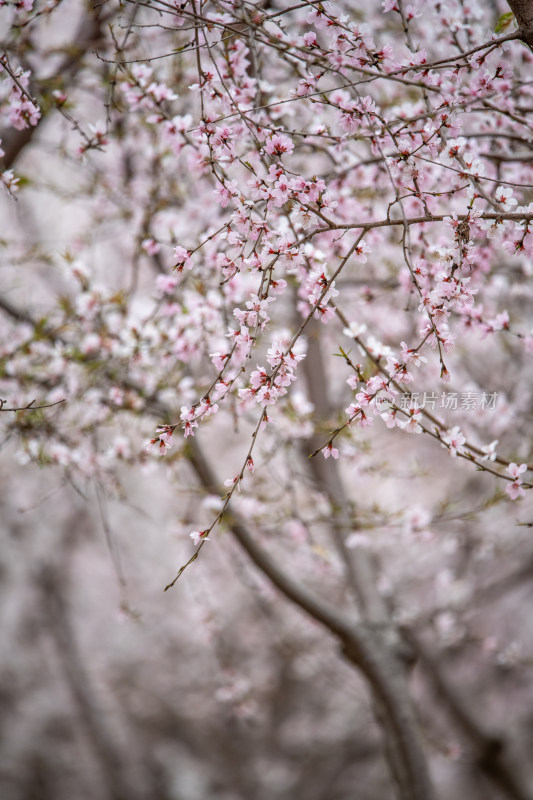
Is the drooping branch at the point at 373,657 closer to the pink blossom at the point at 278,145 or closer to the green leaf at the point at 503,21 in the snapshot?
the pink blossom at the point at 278,145

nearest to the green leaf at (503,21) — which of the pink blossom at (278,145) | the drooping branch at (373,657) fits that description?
the pink blossom at (278,145)

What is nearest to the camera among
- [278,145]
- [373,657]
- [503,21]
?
[278,145]

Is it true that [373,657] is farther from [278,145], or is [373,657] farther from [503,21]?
[503,21]

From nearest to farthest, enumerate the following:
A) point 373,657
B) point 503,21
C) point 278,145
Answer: point 278,145, point 503,21, point 373,657

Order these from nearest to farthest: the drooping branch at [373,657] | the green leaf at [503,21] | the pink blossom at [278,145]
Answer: the pink blossom at [278,145] < the green leaf at [503,21] < the drooping branch at [373,657]

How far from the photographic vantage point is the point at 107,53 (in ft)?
7.36

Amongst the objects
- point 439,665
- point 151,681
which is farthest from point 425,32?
point 151,681

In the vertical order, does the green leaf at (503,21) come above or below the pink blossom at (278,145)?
above

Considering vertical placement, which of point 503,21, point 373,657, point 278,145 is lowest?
point 373,657

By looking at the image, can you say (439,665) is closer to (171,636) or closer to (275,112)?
(171,636)

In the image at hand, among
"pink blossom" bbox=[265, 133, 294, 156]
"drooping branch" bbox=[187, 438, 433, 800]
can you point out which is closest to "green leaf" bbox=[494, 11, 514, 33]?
"pink blossom" bbox=[265, 133, 294, 156]

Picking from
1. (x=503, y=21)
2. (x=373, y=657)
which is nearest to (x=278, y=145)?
(x=503, y=21)

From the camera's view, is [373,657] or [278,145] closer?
[278,145]

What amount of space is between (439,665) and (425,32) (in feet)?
12.4
